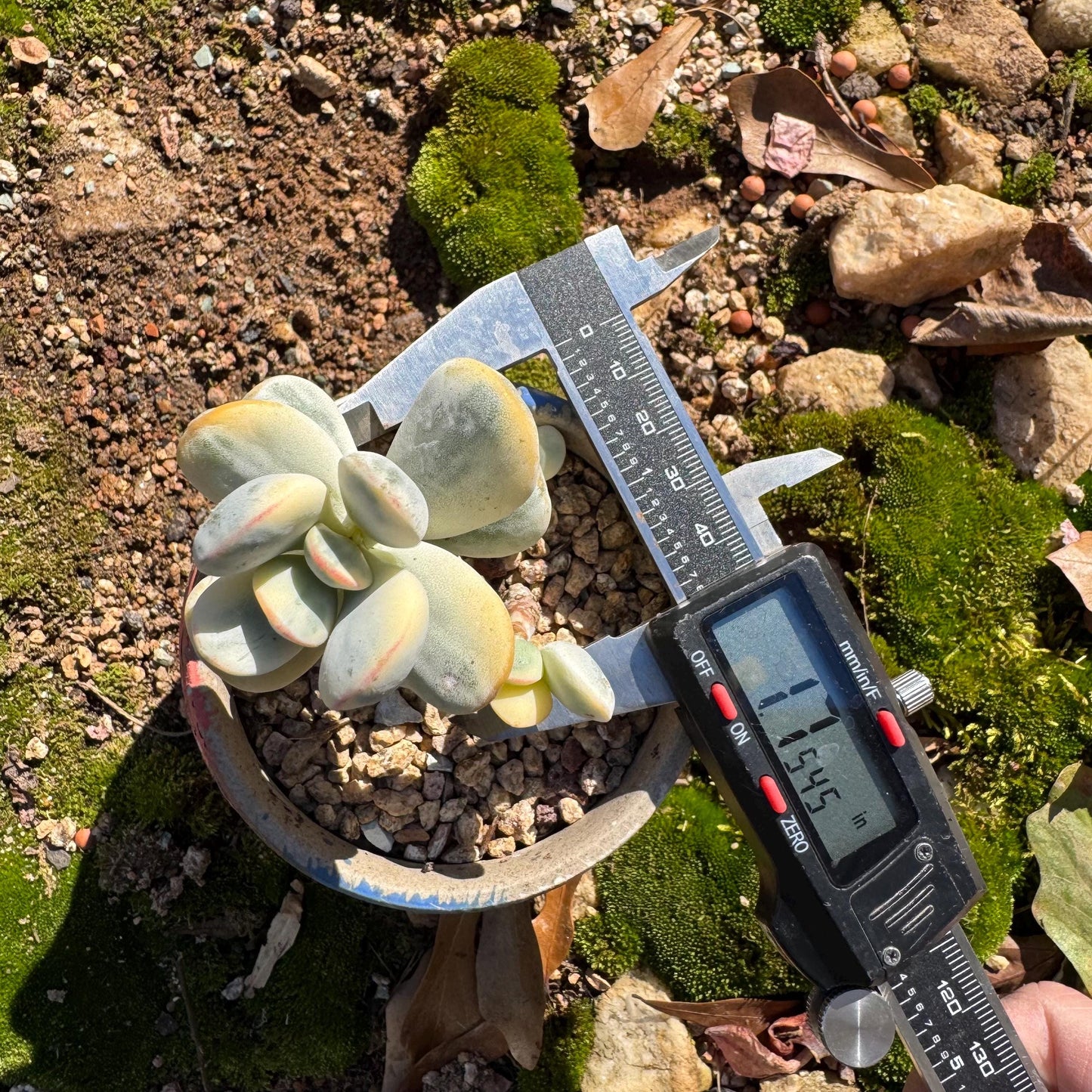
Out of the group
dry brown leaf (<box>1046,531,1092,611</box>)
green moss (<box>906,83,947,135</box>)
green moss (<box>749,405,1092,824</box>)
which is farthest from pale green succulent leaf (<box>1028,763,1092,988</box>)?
green moss (<box>906,83,947,135</box>)

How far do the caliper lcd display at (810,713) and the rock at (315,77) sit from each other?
1.60 m

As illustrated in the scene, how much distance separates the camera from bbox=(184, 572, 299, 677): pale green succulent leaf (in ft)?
4.10

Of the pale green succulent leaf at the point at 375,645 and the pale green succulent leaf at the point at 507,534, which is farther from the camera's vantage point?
the pale green succulent leaf at the point at 507,534

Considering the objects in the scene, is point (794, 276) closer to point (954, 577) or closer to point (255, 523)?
point (954, 577)

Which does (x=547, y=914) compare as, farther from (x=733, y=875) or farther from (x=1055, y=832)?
(x=1055, y=832)

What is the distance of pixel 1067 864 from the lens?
221cm

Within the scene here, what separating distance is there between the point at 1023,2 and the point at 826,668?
1937 millimetres

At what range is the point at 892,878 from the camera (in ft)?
5.35

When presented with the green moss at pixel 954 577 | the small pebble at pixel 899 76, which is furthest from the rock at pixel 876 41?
the green moss at pixel 954 577

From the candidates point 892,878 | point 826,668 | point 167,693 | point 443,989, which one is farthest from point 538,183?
point 443,989

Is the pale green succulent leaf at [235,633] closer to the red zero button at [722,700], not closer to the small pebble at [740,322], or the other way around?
the red zero button at [722,700]

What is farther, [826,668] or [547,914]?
[547,914]

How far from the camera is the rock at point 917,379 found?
2.34 m

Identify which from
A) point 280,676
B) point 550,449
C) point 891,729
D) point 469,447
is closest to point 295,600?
point 280,676
